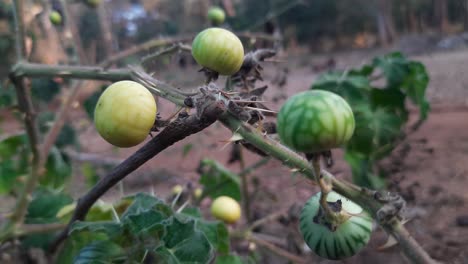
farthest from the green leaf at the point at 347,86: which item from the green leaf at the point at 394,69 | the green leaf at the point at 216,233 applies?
the green leaf at the point at 216,233

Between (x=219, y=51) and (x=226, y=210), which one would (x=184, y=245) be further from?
(x=226, y=210)

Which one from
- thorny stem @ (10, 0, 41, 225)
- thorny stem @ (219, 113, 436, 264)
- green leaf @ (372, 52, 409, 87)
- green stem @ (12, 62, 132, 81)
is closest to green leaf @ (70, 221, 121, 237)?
green stem @ (12, 62, 132, 81)

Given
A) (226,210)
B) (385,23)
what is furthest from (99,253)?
(385,23)

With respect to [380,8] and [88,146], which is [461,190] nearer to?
[88,146]

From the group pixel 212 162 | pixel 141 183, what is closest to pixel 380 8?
pixel 141 183

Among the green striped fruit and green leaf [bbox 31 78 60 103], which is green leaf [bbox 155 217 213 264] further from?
green leaf [bbox 31 78 60 103]
